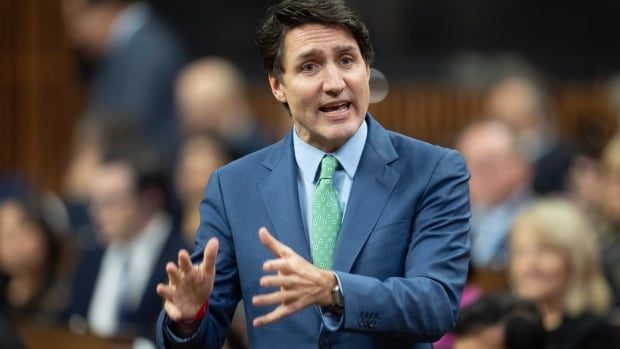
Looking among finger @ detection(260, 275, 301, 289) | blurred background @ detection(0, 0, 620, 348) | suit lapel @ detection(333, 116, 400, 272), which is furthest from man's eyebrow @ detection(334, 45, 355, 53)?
blurred background @ detection(0, 0, 620, 348)

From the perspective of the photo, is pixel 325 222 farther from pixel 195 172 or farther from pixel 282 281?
pixel 195 172

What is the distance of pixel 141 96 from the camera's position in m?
7.94

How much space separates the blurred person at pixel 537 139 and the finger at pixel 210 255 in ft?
16.7

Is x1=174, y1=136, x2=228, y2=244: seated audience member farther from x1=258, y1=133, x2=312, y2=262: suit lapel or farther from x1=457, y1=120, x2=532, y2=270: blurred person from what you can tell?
Answer: x1=258, y1=133, x2=312, y2=262: suit lapel

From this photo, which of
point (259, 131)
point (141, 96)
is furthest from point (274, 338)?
point (259, 131)

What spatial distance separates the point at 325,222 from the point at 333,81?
12.2 inches

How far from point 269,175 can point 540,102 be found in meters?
5.95

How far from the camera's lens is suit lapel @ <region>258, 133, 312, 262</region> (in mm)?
3006

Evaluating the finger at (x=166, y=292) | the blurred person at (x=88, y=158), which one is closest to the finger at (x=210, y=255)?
the finger at (x=166, y=292)

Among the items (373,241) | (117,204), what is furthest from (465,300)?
(117,204)

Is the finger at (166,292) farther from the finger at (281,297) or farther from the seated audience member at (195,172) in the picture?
the seated audience member at (195,172)

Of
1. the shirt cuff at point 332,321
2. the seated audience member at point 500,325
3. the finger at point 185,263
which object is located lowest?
the seated audience member at point 500,325

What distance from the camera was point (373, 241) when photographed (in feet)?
9.71

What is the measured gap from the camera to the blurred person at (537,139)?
25.8 feet
